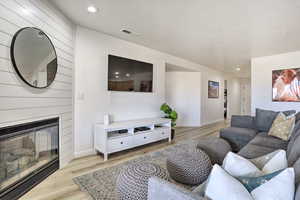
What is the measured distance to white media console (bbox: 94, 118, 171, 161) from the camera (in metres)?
2.87

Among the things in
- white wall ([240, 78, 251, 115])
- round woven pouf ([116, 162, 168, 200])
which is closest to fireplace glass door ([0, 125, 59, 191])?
round woven pouf ([116, 162, 168, 200])

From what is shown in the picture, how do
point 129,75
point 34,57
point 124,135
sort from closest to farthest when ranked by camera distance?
point 34,57
point 124,135
point 129,75

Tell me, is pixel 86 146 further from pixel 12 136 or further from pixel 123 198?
pixel 123 198

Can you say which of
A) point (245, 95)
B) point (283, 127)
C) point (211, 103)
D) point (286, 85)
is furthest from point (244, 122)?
point (245, 95)

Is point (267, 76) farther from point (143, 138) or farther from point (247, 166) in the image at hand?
point (247, 166)

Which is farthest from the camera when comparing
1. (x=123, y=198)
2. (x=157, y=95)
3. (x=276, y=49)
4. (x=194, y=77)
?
(x=194, y=77)

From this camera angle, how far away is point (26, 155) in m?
2.08

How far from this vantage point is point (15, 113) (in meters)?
1.80

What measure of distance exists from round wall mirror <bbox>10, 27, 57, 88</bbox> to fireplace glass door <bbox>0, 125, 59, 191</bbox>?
2.17 feet

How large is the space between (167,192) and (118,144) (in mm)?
2355

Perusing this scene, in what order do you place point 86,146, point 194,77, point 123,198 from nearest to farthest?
point 123,198 < point 86,146 < point 194,77

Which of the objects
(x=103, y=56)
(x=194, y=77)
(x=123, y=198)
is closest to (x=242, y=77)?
(x=194, y=77)

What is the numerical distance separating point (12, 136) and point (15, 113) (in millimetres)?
255

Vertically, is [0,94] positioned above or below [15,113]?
above
